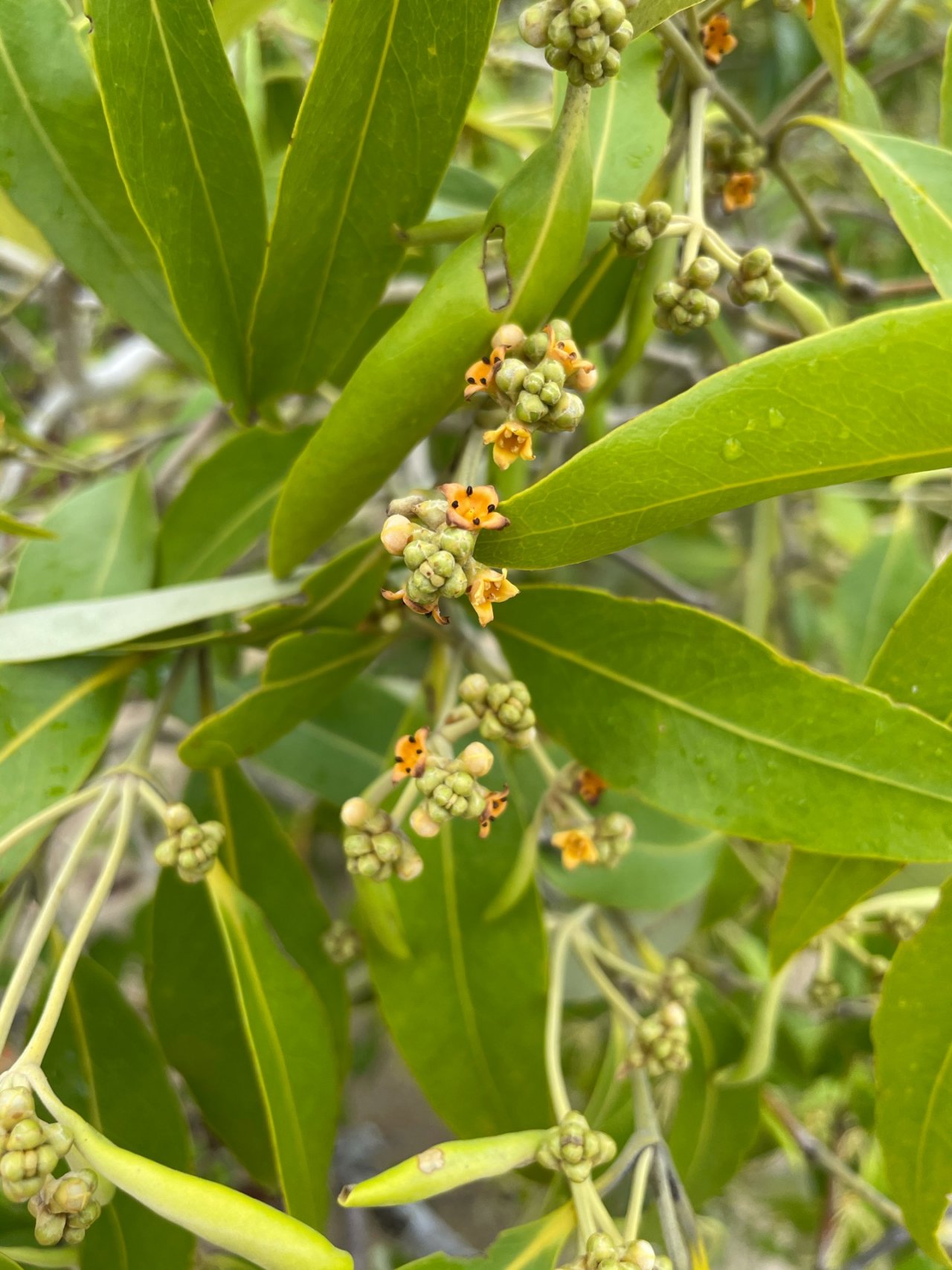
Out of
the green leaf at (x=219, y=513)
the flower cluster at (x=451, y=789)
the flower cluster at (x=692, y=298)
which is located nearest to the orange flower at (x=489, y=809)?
the flower cluster at (x=451, y=789)

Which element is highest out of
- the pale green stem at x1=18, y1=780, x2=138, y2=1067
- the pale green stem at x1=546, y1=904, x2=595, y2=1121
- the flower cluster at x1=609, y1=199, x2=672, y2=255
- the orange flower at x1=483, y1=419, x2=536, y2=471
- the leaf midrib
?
the flower cluster at x1=609, y1=199, x2=672, y2=255

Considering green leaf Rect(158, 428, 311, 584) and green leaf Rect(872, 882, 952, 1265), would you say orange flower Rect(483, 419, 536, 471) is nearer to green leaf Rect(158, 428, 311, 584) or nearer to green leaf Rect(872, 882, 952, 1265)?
green leaf Rect(872, 882, 952, 1265)

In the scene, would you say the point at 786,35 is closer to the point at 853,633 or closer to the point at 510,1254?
the point at 853,633

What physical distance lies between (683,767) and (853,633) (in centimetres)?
102

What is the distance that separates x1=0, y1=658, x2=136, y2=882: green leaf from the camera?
730mm

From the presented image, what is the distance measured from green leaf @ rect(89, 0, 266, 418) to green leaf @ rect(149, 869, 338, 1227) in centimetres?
47

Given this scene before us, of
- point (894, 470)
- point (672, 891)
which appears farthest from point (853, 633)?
point (894, 470)

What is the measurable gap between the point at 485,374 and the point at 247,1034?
22.3 inches

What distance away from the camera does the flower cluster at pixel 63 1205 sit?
531mm

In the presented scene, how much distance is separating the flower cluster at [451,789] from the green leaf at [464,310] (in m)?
0.21

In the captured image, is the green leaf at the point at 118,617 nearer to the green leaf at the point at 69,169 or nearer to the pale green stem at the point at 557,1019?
the green leaf at the point at 69,169

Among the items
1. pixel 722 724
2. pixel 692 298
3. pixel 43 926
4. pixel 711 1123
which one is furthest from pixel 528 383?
pixel 711 1123

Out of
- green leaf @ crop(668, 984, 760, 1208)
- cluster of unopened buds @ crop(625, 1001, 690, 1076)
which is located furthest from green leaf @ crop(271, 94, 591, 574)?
green leaf @ crop(668, 984, 760, 1208)

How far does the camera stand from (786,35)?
2.43 meters
